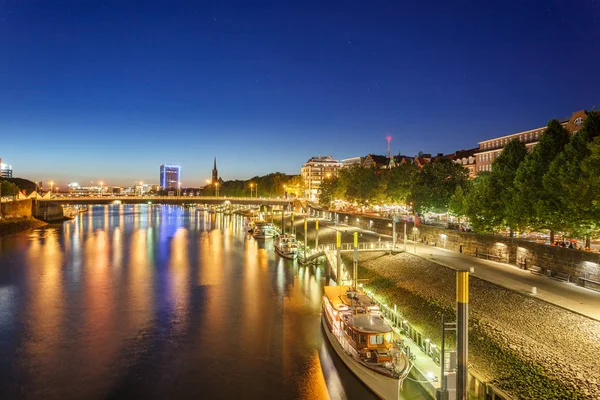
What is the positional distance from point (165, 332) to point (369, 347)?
1513 cm

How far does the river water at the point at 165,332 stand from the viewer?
2052cm

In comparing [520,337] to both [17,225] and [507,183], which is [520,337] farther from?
[17,225]

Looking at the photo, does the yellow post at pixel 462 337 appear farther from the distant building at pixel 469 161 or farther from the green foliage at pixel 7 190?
the green foliage at pixel 7 190

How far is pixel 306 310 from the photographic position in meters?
32.7

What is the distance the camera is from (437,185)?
60.5 metres

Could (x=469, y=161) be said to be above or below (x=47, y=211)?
above

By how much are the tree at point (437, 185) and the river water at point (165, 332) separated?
20.6m

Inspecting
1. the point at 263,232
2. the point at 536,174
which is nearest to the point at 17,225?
the point at 263,232

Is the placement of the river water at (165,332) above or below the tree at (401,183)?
below

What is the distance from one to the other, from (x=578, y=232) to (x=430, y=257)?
11792mm

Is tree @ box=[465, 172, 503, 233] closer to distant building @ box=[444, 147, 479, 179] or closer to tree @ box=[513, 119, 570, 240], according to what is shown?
tree @ box=[513, 119, 570, 240]

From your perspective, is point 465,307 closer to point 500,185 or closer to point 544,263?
point 544,263

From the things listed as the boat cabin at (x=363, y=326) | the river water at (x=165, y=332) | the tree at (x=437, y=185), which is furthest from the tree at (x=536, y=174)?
the tree at (x=437, y=185)

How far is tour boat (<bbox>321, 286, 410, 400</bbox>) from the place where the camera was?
17.9m
